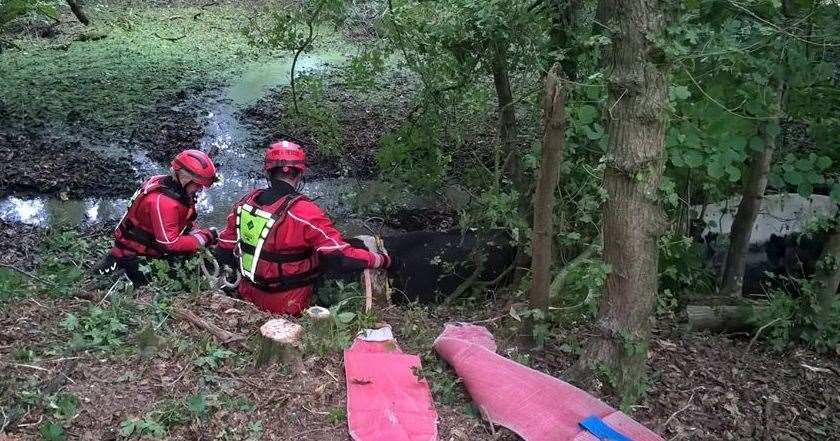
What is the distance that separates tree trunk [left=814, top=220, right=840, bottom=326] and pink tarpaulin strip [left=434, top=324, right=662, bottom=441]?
2.21 m

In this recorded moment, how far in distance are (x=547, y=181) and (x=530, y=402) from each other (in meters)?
1.08

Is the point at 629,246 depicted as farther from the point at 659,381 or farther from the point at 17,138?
the point at 17,138

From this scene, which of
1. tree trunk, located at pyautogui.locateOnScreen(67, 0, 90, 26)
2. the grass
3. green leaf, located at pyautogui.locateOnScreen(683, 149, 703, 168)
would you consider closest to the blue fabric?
green leaf, located at pyautogui.locateOnScreen(683, 149, 703, 168)

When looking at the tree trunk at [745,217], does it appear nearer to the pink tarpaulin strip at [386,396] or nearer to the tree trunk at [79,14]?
the pink tarpaulin strip at [386,396]

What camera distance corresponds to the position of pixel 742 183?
5.86 metres

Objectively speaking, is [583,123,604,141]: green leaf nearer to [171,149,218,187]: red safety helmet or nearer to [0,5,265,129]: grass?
[171,149,218,187]: red safety helmet

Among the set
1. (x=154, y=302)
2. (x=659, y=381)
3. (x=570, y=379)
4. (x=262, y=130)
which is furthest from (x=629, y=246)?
(x=262, y=130)

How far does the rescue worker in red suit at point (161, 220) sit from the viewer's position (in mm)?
5320

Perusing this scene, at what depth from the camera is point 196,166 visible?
532 centimetres

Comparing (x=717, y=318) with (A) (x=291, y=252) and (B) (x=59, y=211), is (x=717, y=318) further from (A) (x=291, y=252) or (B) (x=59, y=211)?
(B) (x=59, y=211)

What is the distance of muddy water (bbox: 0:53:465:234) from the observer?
790cm

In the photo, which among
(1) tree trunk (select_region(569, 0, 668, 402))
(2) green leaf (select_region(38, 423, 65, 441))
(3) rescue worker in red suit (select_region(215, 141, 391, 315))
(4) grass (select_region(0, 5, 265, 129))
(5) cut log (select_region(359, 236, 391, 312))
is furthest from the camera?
(4) grass (select_region(0, 5, 265, 129))

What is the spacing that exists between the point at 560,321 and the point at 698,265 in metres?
2.07

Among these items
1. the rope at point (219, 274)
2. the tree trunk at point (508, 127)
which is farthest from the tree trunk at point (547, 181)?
the rope at point (219, 274)
